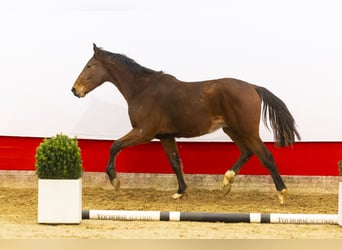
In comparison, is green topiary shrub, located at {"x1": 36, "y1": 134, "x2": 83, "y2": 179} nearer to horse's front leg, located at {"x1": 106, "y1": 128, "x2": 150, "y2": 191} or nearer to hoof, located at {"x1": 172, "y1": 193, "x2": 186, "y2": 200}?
horse's front leg, located at {"x1": 106, "y1": 128, "x2": 150, "y2": 191}

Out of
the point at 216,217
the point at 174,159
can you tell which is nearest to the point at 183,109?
the point at 174,159

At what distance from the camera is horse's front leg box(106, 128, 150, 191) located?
7625mm

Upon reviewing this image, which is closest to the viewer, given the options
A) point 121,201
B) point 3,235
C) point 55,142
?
point 3,235

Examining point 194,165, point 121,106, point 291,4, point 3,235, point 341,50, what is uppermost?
point 291,4

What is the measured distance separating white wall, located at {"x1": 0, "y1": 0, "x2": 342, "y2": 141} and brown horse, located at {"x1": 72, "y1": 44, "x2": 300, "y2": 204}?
0.56 metres

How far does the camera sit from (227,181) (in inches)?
313

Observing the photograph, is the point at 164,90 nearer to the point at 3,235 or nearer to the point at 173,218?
the point at 173,218

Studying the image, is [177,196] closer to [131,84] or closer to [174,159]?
[174,159]

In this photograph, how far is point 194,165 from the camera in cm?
880

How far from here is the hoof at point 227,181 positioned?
7918 mm

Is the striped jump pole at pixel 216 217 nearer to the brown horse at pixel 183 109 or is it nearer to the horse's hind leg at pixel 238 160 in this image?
the brown horse at pixel 183 109

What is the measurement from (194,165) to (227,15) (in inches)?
77.9

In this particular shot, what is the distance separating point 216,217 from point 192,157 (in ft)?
8.18

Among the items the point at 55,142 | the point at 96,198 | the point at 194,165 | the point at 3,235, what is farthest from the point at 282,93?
the point at 3,235
